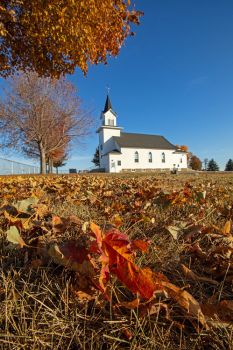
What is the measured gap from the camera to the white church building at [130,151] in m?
55.9

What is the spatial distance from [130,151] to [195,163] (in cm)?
4001

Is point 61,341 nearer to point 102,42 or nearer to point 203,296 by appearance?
point 203,296

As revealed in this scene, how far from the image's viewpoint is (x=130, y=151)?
57.2m

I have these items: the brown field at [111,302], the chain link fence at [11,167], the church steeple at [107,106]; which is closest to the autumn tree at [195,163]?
the church steeple at [107,106]

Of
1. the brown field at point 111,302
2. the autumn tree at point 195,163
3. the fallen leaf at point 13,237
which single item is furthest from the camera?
the autumn tree at point 195,163

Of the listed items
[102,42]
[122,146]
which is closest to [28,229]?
[102,42]

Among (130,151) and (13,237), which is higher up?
(130,151)

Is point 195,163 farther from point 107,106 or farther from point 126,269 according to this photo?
point 126,269

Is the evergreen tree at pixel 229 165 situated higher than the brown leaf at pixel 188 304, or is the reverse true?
the evergreen tree at pixel 229 165

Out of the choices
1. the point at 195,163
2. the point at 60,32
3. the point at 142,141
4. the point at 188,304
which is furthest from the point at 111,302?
the point at 195,163

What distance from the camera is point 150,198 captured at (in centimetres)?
277

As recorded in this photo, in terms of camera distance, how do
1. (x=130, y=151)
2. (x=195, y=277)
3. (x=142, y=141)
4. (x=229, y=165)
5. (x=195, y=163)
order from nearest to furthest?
(x=195, y=277) → (x=130, y=151) → (x=142, y=141) → (x=229, y=165) → (x=195, y=163)

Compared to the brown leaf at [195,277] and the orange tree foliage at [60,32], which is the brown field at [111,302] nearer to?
the brown leaf at [195,277]

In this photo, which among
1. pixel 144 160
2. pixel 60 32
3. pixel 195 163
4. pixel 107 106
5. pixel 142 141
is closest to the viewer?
pixel 60 32
